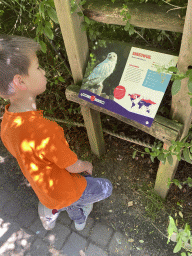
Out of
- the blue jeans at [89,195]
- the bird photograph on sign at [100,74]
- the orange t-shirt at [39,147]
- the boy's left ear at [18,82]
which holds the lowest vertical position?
the blue jeans at [89,195]

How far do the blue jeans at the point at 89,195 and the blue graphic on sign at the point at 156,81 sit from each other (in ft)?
4.02

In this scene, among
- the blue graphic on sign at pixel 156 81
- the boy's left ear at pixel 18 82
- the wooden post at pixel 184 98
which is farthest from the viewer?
the boy's left ear at pixel 18 82

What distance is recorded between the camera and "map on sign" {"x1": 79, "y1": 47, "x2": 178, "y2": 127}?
4.71ft

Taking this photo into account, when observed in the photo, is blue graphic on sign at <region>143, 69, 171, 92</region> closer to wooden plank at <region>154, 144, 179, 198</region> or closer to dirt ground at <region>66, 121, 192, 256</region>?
wooden plank at <region>154, 144, 179, 198</region>

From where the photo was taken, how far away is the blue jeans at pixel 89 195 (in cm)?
215

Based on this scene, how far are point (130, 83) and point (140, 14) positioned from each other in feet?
1.53

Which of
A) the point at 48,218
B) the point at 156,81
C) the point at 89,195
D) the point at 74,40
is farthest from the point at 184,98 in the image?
the point at 48,218

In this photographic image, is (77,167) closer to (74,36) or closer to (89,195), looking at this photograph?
(89,195)

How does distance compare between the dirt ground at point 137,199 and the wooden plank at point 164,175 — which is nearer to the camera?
the wooden plank at point 164,175

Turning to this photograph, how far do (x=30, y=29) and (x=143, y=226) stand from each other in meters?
3.01

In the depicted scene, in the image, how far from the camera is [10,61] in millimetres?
1493

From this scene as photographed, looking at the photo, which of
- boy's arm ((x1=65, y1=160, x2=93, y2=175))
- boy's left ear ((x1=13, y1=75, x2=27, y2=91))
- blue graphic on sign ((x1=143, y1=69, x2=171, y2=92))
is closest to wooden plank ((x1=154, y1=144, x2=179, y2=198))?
blue graphic on sign ((x1=143, y1=69, x2=171, y2=92))

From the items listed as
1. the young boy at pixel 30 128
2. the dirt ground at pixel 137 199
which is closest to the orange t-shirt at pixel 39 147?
the young boy at pixel 30 128

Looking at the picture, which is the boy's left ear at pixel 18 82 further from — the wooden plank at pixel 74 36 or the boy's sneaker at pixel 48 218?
the boy's sneaker at pixel 48 218
